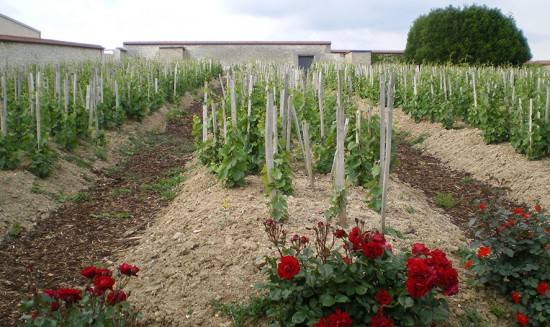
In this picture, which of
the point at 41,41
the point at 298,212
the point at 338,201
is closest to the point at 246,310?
the point at 338,201

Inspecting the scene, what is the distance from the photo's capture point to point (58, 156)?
9.34 meters

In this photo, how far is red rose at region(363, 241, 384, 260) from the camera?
133 inches

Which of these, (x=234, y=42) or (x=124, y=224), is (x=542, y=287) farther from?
(x=234, y=42)

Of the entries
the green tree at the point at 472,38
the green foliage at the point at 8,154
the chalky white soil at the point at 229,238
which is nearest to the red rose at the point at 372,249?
the chalky white soil at the point at 229,238

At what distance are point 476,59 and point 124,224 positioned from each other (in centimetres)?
2855

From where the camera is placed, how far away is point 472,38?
31.8 meters

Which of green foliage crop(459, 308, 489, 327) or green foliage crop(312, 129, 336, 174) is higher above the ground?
green foliage crop(312, 129, 336, 174)

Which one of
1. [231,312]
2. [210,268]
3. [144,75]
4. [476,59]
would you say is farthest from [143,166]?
[476,59]

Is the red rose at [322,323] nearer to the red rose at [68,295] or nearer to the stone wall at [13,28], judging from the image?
the red rose at [68,295]

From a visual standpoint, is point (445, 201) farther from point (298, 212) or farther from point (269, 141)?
point (269, 141)

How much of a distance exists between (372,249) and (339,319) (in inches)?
18.8

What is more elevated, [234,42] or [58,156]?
[234,42]

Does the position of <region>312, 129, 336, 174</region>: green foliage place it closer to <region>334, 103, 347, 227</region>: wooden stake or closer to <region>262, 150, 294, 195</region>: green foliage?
<region>262, 150, 294, 195</region>: green foliage

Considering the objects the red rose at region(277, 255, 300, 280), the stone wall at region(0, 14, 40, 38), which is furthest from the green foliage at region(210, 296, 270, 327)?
the stone wall at region(0, 14, 40, 38)
